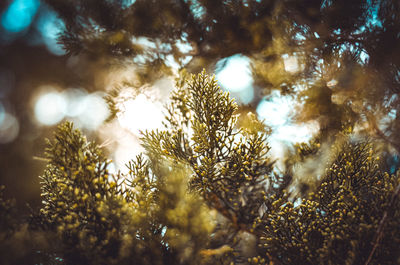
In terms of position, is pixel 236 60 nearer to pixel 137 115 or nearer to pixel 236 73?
pixel 236 73

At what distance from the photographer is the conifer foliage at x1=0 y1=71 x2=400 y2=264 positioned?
0.67m

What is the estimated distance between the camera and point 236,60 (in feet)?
4.85

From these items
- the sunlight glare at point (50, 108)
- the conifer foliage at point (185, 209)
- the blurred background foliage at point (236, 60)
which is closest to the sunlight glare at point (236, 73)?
the blurred background foliage at point (236, 60)

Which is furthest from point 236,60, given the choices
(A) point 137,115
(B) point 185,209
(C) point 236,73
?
(B) point 185,209

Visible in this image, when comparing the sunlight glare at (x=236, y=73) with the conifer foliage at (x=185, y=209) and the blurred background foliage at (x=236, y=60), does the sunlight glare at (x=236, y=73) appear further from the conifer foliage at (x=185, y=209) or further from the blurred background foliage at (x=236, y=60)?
the conifer foliage at (x=185, y=209)

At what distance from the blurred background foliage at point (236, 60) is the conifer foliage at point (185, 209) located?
334 millimetres

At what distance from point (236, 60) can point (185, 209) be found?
1234 mm

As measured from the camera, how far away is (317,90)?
1.31 meters

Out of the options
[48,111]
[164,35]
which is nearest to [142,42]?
[164,35]

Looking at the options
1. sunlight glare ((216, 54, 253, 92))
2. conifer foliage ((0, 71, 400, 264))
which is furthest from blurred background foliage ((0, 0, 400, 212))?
conifer foliage ((0, 71, 400, 264))

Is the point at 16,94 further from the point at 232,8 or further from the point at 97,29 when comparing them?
the point at 232,8

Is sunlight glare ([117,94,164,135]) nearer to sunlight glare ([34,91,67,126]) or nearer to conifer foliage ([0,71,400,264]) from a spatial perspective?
conifer foliage ([0,71,400,264])

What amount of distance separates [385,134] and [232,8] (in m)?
1.30

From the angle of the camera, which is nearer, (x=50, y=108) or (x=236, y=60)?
(x=236, y=60)
